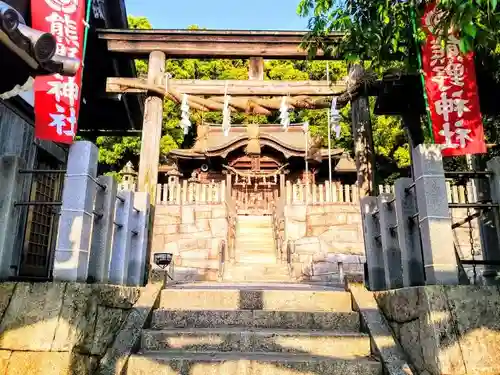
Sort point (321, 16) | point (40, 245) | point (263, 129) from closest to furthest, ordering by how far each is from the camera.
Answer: point (321, 16), point (40, 245), point (263, 129)

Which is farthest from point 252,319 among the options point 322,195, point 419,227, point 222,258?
point 322,195

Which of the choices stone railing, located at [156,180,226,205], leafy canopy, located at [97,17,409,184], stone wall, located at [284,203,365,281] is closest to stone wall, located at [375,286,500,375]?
stone wall, located at [284,203,365,281]

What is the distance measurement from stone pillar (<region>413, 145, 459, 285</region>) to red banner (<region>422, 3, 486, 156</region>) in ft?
11.3

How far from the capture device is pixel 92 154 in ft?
12.8

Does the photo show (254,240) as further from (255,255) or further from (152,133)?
(152,133)

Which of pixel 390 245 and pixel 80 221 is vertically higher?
pixel 80 221

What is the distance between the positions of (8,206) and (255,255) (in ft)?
41.9

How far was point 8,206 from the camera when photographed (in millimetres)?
3879

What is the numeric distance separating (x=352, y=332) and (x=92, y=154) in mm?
3358

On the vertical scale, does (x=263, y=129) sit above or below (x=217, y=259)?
above

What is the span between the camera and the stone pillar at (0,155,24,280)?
150 inches

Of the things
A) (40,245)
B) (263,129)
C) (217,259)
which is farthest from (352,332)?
(263,129)

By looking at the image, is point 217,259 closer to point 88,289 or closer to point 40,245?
point 40,245

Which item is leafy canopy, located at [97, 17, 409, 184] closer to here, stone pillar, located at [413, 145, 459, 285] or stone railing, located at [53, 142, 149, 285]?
stone railing, located at [53, 142, 149, 285]
